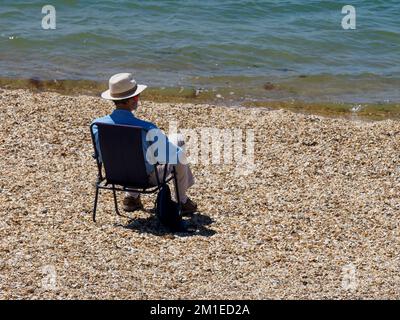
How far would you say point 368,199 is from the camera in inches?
325

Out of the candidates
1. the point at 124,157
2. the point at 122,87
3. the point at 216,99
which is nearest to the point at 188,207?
the point at 124,157

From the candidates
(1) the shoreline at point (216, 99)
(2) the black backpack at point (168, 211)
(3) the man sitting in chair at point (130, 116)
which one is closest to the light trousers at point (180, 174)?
(3) the man sitting in chair at point (130, 116)

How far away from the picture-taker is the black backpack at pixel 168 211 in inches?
288

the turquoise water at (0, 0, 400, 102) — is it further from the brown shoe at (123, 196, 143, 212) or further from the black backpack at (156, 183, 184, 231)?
the black backpack at (156, 183, 184, 231)

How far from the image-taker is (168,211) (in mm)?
7316

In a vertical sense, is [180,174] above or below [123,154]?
below

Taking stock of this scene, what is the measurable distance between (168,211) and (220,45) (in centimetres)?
924

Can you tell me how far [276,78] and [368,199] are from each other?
6.48 m

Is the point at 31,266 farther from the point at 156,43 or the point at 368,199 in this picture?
the point at 156,43

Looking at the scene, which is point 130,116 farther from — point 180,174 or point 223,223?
point 223,223

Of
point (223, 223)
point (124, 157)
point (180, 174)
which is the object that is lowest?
point (223, 223)

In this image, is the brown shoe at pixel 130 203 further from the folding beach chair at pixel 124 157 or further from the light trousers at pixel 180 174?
the folding beach chair at pixel 124 157

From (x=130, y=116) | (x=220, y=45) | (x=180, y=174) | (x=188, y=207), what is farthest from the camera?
(x=220, y=45)

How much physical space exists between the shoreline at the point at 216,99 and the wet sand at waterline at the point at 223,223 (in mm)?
2295
